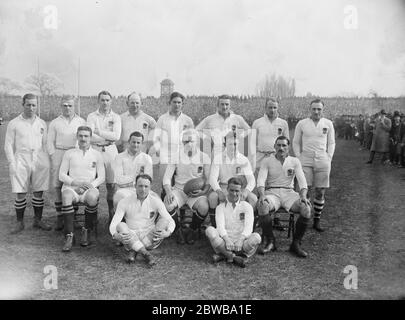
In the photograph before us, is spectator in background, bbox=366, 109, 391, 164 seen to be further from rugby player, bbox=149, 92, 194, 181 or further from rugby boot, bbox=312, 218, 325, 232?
rugby player, bbox=149, 92, 194, 181

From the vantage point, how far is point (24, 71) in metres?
6.21

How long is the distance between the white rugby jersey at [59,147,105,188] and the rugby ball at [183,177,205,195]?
3.67ft

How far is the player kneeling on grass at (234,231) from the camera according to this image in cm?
439

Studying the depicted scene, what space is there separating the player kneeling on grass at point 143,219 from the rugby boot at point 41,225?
1.49 m

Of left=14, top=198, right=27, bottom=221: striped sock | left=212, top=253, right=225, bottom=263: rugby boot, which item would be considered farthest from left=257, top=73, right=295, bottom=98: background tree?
left=14, top=198, right=27, bottom=221: striped sock

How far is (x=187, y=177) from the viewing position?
5320mm

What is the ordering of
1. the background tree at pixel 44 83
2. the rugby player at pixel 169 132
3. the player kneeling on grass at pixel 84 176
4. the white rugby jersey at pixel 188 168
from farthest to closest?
the background tree at pixel 44 83
the rugby player at pixel 169 132
the white rugby jersey at pixel 188 168
the player kneeling on grass at pixel 84 176

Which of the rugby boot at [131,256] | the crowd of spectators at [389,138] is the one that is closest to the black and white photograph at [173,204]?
the rugby boot at [131,256]

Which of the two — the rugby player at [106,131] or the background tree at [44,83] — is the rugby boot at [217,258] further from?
the background tree at [44,83]

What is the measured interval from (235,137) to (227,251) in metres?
1.56

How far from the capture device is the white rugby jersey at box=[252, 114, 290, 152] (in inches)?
228
